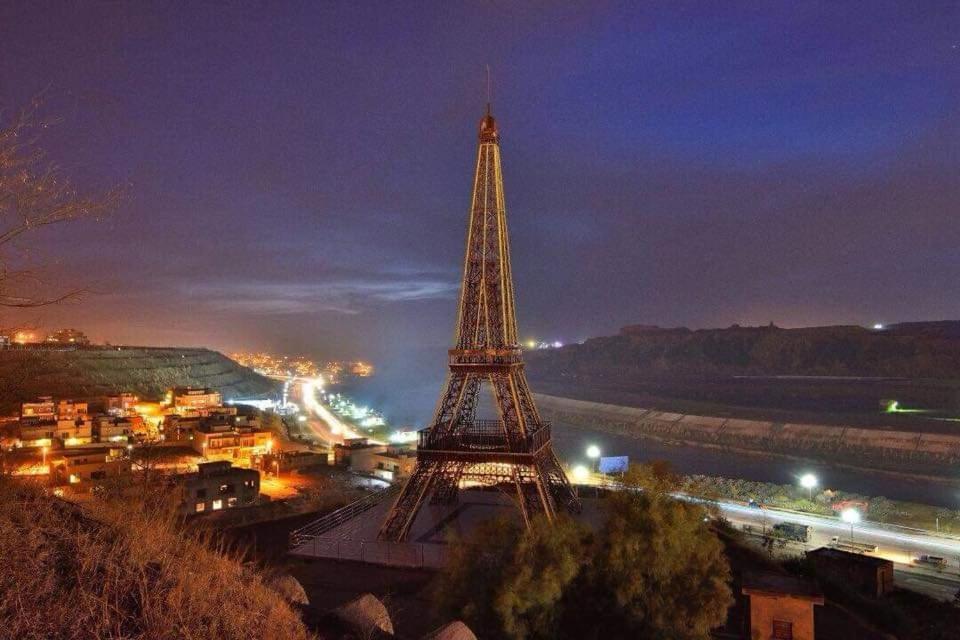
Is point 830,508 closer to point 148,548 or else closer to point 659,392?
point 148,548

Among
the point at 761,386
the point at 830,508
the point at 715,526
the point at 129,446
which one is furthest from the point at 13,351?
the point at 761,386

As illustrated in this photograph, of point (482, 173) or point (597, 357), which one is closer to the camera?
point (482, 173)

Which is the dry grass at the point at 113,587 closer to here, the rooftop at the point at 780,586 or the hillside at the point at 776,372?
the rooftop at the point at 780,586

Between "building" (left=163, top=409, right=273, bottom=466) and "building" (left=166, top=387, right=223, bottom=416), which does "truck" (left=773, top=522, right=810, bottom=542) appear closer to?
"building" (left=163, top=409, right=273, bottom=466)

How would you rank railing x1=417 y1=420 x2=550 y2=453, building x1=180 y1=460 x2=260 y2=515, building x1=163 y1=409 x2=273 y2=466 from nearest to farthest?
1. railing x1=417 y1=420 x2=550 y2=453
2. building x1=180 y1=460 x2=260 y2=515
3. building x1=163 y1=409 x2=273 y2=466

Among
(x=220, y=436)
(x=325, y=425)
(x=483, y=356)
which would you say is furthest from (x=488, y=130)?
(x=325, y=425)

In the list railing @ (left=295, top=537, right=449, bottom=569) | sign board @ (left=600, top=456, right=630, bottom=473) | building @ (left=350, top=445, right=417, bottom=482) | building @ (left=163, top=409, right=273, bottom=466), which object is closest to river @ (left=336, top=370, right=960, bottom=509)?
sign board @ (left=600, top=456, right=630, bottom=473)
